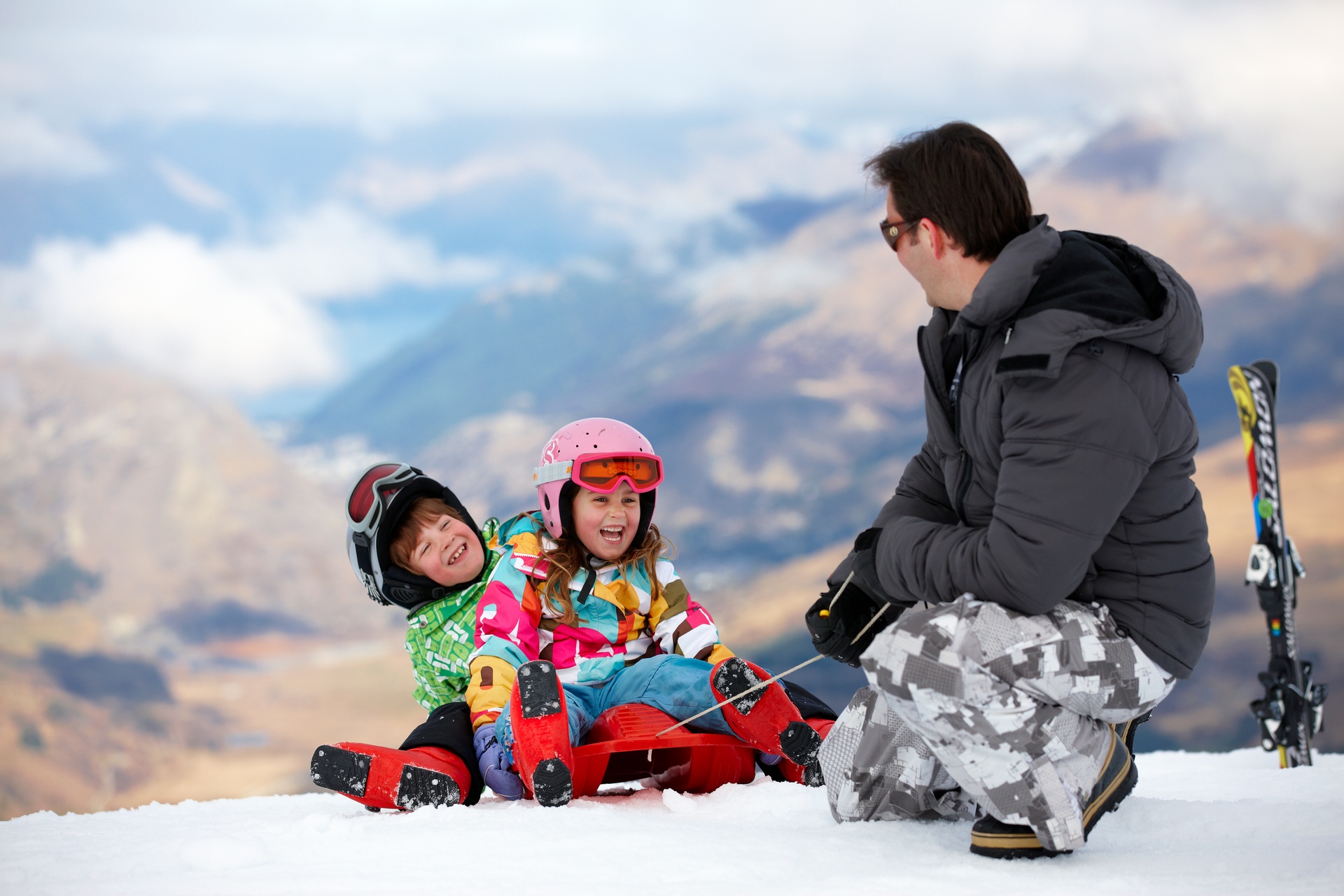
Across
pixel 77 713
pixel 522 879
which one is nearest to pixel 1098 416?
pixel 522 879

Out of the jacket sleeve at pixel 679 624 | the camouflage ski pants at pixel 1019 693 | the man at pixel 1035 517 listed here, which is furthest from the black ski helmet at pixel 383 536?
the camouflage ski pants at pixel 1019 693

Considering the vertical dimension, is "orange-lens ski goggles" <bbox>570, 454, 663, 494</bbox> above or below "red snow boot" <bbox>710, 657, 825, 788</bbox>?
above

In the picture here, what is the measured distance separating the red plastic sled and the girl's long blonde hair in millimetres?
351

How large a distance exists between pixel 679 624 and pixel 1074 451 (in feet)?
5.43

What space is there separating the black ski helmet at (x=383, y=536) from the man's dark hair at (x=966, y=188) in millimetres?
2036

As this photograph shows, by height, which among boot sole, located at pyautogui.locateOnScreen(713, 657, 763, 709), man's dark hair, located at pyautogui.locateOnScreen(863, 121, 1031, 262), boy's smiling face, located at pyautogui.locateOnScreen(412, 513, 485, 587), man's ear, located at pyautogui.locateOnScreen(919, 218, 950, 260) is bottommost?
boot sole, located at pyautogui.locateOnScreen(713, 657, 763, 709)

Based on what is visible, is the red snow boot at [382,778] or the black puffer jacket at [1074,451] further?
the red snow boot at [382,778]

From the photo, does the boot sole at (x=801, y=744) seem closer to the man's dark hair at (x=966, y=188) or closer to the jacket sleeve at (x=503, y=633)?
the jacket sleeve at (x=503, y=633)

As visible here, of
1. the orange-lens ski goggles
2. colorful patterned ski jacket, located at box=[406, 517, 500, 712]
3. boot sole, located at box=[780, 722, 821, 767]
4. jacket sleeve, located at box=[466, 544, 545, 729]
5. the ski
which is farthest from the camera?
the ski

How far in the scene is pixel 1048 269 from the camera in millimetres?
2064

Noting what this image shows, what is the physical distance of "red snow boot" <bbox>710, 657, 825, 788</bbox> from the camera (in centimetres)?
296

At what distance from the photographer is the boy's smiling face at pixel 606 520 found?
3.28 meters

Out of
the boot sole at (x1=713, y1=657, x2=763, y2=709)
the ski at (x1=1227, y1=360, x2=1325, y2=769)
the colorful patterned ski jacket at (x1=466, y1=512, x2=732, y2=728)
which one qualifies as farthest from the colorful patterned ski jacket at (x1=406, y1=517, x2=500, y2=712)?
the ski at (x1=1227, y1=360, x2=1325, y2=769)

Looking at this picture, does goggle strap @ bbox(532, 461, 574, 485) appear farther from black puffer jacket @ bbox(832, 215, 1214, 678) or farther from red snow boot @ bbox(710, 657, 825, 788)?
black puffer jacket @ bbox(832, 215, 1214, 678)
